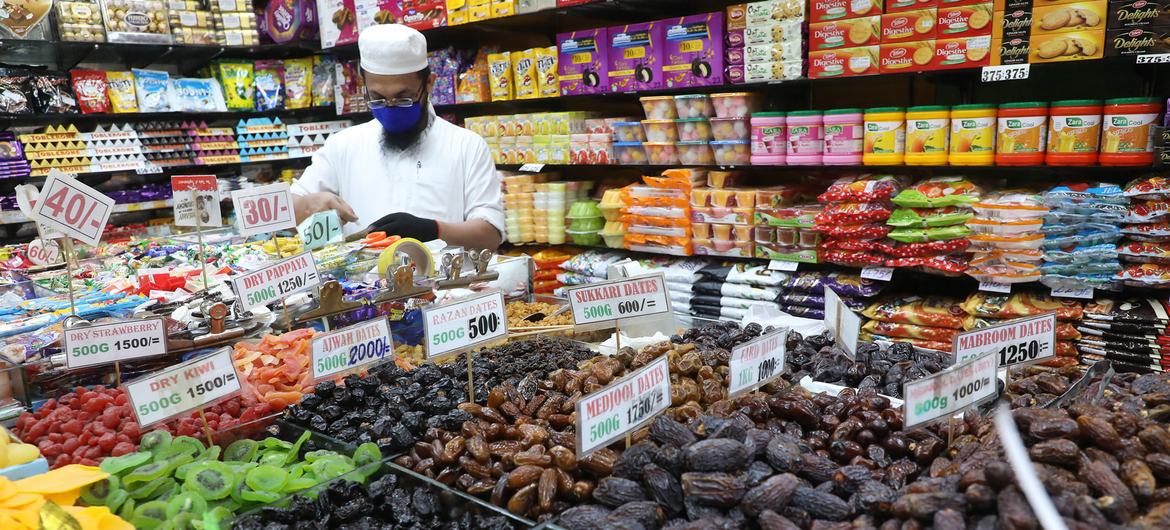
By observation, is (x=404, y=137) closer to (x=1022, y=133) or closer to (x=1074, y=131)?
(x=1022, y=133)

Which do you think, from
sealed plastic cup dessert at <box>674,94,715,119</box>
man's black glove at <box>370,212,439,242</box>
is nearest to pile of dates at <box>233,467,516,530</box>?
man's black glove at <box>370,212,439,242</box>

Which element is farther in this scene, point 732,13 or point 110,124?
point 110,124

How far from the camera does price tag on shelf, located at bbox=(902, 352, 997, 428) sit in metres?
1.28

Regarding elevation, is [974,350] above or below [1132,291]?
above

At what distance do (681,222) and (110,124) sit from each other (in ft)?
12.7

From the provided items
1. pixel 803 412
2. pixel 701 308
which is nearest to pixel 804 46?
pixel 701 308

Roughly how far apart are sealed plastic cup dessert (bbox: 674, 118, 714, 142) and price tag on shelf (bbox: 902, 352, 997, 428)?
8.85 feet

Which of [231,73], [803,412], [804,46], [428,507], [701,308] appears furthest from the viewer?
[231,73]

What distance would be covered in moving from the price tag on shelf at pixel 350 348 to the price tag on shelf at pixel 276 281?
0.38 meters

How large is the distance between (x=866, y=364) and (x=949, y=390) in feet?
2.05

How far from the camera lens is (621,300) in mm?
1852

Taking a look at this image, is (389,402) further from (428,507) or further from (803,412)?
(803,412)

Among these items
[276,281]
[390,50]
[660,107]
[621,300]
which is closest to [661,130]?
[660,107]

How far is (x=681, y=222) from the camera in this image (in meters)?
4.12
